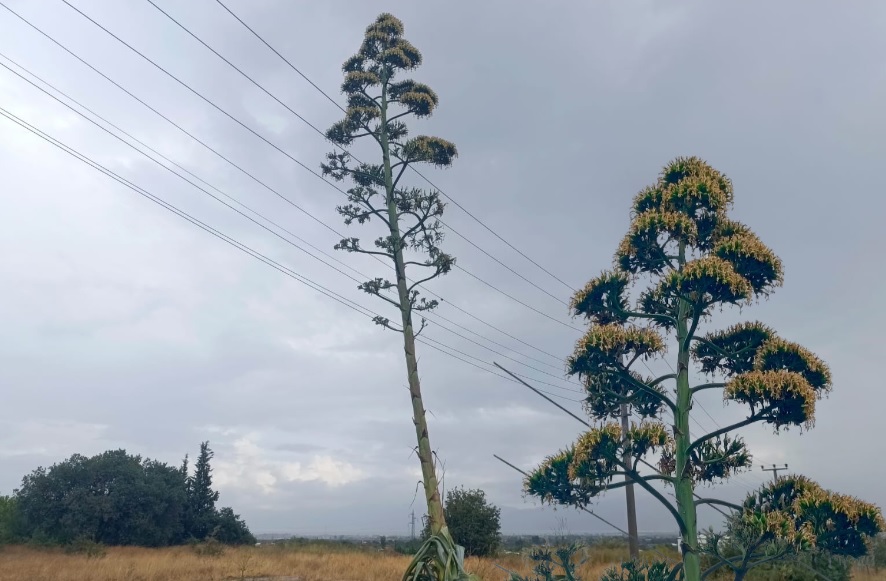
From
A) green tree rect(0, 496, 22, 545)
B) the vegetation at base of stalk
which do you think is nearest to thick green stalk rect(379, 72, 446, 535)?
the vegetation at base of stalk

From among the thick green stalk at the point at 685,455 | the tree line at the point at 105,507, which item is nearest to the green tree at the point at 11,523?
the tree line at the point at 105,507

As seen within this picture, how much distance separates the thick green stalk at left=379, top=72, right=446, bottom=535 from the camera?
390 inches

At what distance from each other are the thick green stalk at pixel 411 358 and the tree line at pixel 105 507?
28.3 meters

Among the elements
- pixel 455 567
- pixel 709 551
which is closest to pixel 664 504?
pixel 709 551

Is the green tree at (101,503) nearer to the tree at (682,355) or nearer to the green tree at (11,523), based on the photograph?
the green tree at (11,523)

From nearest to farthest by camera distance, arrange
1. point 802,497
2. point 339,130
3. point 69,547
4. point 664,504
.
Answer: point 802,497
point 664,504
point 339,130
point 69,547

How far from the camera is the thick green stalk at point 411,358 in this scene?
32.5ft

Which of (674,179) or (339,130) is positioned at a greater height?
(339,130)

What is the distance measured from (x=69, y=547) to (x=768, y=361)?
3254cm

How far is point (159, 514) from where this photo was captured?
39156 mm

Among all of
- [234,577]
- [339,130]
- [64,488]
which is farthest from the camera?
[64,488]

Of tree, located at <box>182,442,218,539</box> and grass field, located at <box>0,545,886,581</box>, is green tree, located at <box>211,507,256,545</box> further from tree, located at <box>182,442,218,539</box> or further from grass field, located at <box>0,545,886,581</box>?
grass field, located at <box>0,545,886,581</box>

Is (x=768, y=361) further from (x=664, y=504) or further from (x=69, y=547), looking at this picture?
(x=69, y=547)

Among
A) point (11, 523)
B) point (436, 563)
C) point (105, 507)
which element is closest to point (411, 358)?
point (436, 563)
